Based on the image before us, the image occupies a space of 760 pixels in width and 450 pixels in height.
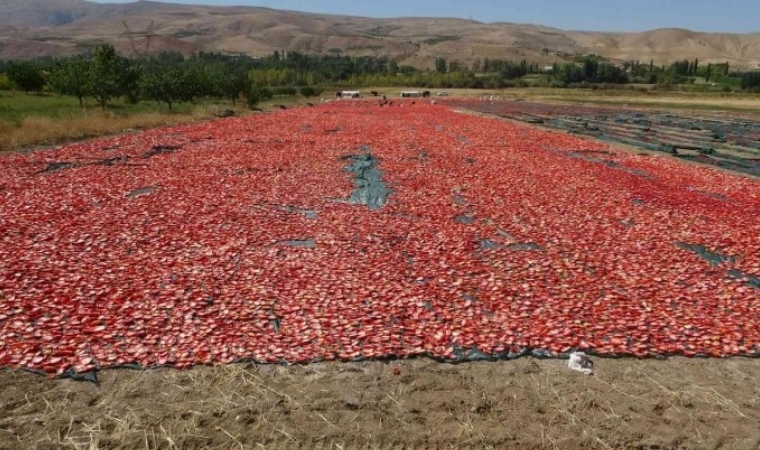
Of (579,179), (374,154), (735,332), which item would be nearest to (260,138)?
(374,154)

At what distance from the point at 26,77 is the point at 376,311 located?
64.9 metres

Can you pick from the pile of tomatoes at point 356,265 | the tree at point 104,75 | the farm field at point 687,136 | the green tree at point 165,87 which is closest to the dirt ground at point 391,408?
the pile of tomatoes at point 356,265

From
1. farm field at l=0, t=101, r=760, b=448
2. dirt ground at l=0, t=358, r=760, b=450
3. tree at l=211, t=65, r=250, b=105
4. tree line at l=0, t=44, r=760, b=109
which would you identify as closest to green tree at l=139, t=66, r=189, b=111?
tree line at l=0, t=44, r=760, b=109

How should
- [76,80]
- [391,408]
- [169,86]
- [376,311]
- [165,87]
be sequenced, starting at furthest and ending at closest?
[169,86], [165,87], [76,80], [376,311], [391,408]

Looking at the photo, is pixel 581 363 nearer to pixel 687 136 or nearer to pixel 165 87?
pixel 687 136

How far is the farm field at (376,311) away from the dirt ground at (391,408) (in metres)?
0.02

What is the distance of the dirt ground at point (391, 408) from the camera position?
4.21m

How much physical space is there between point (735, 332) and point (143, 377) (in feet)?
22.9

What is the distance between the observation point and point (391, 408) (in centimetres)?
463

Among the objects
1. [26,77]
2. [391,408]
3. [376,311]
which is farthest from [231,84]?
[391,408]

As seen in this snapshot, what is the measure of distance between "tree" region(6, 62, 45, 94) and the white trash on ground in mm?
66957

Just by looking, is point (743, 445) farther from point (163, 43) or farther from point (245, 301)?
point (163, 43)

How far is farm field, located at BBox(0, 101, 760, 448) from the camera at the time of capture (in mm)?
4465

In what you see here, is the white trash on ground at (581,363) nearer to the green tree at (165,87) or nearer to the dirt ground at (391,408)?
the dirt ground at (391,408)
